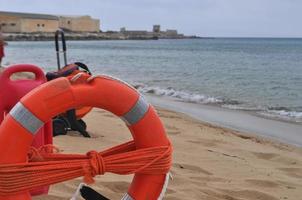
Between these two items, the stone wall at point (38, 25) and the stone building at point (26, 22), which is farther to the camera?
the stone wall at point (38, 25)

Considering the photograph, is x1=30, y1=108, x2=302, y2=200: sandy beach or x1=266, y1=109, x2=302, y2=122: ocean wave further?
x1=266, y1=109, x2=302, y2=122: ocean wave

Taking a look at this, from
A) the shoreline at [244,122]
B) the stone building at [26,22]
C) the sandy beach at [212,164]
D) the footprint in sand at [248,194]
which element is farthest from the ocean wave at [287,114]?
the stone building at [26,22]

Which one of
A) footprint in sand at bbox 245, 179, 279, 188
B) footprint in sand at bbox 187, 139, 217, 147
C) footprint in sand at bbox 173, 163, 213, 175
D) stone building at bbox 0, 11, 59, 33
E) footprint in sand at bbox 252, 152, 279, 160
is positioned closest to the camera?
footprint in sand at bbox 245, 179, 279, 188

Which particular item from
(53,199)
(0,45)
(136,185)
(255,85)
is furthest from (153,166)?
(255,85)

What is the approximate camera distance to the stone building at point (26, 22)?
95.4 metres

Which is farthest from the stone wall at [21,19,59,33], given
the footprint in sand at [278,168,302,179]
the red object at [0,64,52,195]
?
the red object at [0,64,52,195]

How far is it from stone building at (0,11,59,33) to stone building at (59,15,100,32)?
12.9 feet

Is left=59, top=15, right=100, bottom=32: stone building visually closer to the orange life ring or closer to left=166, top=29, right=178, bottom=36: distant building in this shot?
left=166, top=29, right=178, bottom=36: distant building

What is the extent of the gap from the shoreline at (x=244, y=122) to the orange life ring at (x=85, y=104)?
4.30 meters

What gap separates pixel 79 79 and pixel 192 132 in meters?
4.15

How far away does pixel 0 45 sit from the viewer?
515cm

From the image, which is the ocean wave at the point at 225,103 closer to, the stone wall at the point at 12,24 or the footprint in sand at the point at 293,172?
the footprint in sand at the point at 293,172

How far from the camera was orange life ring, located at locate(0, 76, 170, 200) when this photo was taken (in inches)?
95.4

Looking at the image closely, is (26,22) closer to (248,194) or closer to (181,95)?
(181,95)
